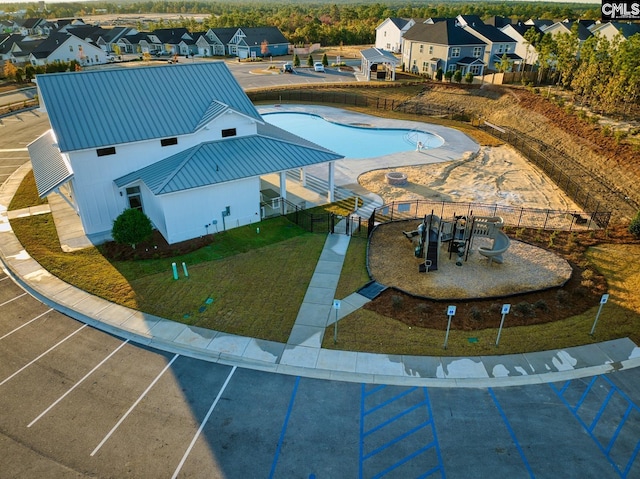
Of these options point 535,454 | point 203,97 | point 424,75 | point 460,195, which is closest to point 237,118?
point 203,97

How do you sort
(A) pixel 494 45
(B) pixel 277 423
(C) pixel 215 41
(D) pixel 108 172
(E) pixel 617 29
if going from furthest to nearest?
(C) pixel 215 41 → (E) pixel 617 29 → (A) pixel 494 45 → (D) pixel 108 172 → (B) pixel 277 423

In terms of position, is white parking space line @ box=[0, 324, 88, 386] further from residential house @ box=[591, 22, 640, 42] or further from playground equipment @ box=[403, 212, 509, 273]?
residential house @ box=[591, 22, 640, 42]

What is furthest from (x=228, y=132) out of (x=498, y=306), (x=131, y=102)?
(x=498, y=306)

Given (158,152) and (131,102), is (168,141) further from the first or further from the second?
(131,102)

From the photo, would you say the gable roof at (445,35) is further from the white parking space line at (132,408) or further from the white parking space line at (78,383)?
the white parking space line at (78,383)

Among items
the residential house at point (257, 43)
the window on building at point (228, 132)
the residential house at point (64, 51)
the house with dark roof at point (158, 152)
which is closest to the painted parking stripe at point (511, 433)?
the house with dark roof at point (158, 152)

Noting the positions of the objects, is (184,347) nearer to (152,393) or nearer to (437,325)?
(152,393)
